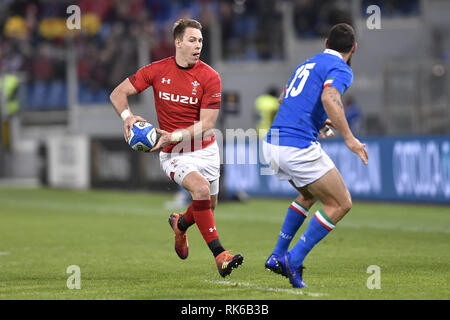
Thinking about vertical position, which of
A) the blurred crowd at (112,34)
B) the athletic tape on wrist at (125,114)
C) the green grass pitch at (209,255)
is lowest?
the green grass pitch at (209,255)

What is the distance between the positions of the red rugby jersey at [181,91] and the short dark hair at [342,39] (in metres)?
1.32

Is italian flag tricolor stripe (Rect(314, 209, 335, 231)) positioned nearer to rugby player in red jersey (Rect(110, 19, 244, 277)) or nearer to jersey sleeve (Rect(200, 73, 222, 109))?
rugby player in red jersey (Rect(110, 19, 244, 277))

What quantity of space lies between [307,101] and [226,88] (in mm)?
19150

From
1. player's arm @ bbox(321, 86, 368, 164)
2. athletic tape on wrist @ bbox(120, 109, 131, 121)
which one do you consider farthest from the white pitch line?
athletic tape on wrist @ bbox(120, 109, 131, 121)

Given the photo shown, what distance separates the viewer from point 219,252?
7621 millimetres

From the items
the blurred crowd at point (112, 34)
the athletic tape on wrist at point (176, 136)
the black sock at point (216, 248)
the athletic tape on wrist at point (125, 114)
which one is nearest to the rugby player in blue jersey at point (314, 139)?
the black sock at point (216, 248)

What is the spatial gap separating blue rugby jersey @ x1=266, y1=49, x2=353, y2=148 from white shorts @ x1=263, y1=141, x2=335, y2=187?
0.06 m

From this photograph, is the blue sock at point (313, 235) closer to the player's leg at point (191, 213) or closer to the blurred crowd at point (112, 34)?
the player's leg at point (191, 213)

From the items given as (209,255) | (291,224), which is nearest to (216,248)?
(291,224)

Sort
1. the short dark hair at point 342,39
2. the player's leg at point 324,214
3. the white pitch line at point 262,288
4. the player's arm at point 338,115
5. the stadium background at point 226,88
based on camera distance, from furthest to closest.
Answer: the stadium background at point 226,88 → the short dark hair at point 342,39 → the player's leg at point 324,214 → the player's arm at point 338,115 → the white pitch line at point 262,288

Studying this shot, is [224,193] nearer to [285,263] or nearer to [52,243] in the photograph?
[52,243]

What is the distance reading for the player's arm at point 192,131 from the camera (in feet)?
25.3

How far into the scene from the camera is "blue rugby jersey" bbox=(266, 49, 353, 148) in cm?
701

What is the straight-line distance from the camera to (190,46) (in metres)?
7.95
